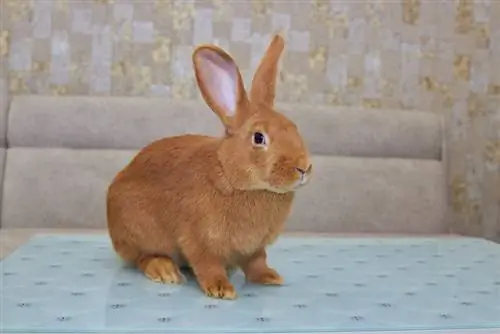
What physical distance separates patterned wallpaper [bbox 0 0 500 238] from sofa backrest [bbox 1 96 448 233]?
0.15 m

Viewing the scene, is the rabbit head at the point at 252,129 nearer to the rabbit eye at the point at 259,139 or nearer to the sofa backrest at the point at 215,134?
the rabbit eye at the point at 259,139

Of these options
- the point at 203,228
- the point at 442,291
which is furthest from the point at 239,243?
the point at 442,291

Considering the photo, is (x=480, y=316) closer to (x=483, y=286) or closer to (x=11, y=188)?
(x=483, y=286)

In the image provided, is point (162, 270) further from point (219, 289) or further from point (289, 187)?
point (289, 187)

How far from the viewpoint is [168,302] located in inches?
29.9

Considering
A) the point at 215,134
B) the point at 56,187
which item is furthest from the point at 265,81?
the point at 56,187

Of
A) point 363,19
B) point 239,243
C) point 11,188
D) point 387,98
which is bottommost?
point 11,188

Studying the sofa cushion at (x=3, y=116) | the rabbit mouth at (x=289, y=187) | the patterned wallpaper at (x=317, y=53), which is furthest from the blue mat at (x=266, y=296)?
the patterned wallpaper at (x=317, y=53)

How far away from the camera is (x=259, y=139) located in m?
0.81

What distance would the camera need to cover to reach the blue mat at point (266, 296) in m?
0.68

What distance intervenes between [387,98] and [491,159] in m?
0.42

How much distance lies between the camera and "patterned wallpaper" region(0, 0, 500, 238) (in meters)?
1.92

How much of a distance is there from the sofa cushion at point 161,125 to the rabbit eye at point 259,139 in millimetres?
929

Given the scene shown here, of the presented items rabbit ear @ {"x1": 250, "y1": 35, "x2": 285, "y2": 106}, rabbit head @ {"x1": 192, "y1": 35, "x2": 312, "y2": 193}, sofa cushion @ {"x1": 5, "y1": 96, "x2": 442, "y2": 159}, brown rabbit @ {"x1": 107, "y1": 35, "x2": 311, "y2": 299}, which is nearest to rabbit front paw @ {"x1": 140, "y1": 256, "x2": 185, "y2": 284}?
brown rabbit @ {"x1": 107, "y1": 35, "x2": 311, "y2": 299}
